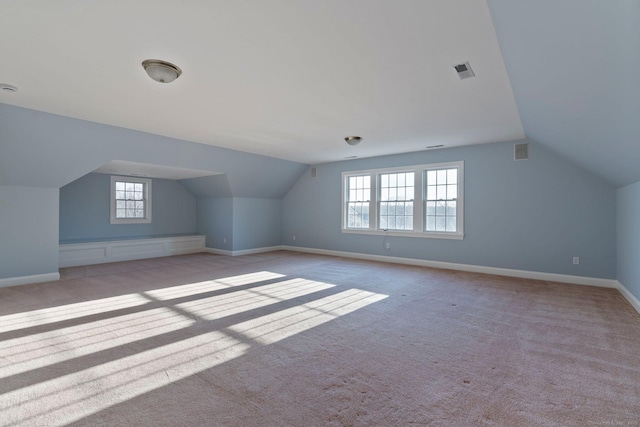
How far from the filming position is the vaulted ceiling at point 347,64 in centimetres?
193

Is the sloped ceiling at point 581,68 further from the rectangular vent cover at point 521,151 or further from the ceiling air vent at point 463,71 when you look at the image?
the rectangular vent cover at point 521,151

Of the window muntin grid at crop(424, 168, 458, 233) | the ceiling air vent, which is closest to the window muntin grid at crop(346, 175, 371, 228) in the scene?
the window muntin grid at crop(424, 168, 458, 233)

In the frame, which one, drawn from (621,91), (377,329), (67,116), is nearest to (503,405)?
(377,329)

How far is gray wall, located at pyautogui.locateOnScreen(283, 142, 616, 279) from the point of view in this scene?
15.5 ft

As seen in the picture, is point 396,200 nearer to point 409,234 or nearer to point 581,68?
point 409,234

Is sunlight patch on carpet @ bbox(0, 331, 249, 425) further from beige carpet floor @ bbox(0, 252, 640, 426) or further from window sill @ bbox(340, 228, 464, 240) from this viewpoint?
window sill @ bbox(340, 228, 464, 240)

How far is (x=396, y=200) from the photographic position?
6.84 meters

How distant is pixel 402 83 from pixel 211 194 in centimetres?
638

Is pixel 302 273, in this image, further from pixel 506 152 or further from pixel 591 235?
pixel 591 235

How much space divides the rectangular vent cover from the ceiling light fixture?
5273 millimetres

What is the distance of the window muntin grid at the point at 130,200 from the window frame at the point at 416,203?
502 centimetres

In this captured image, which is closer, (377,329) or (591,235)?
(377,329)

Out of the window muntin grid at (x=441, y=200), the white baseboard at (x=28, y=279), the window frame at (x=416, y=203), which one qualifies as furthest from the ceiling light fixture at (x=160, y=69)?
the window muntin grid at (x=441, y=200)

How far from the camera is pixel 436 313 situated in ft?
11.6
